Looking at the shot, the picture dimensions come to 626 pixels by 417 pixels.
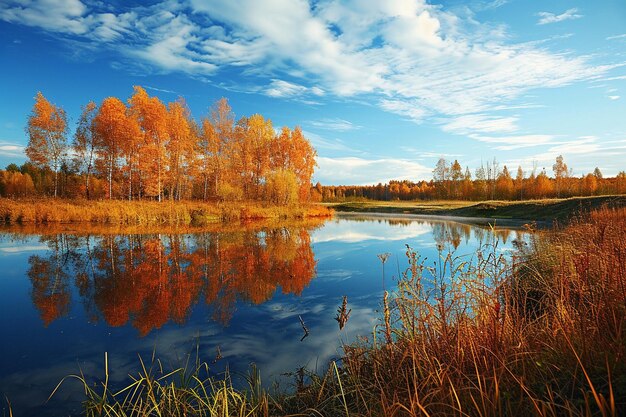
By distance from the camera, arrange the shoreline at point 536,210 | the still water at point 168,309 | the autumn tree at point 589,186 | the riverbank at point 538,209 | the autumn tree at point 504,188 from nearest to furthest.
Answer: the still water at point 168,309 < the shoreline at point 536,210 < the riverbank at point 538,209 < the autumn tree at point 589,186 < the autumn tree at point 504,188

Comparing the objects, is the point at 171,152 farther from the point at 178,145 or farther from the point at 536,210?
the point at 536,210

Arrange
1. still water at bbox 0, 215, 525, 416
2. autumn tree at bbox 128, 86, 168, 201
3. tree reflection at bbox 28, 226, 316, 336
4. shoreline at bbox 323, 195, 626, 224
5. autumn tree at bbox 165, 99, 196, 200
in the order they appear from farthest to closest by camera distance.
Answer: autumn tree at bbox 165, 99, 196, 200 → autumn tree at bbox 128, 86, 168, 201 → shoreline at bbox 323, 195, 626, 224 → tree reflection at bbox 28, 226, 316, 336 → still water at bbox 0, 215, 525, 416

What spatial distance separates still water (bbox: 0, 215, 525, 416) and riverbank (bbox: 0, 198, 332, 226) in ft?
40.6

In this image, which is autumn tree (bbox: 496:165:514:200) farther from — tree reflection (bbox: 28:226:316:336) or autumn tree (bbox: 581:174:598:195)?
tree reflection (bbox: 28:226:316:336)

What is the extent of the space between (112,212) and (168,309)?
74.5ft

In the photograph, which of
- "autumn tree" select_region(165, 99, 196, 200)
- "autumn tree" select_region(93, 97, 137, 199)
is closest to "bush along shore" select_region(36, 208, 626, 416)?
"autumn tree" select_region(93, 97, 137, 199)

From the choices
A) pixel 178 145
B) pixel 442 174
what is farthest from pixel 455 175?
pixel 178 145

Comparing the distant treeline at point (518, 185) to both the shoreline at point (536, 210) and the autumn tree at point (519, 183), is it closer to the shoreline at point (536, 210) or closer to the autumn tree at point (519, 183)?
the autumn tree at point (519, 183)

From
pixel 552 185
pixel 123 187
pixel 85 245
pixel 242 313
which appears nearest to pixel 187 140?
pixel 123 187

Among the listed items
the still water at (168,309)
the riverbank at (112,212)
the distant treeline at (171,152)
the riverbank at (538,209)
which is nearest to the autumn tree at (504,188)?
the riverbank at (538,209)

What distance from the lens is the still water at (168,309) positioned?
194 inches

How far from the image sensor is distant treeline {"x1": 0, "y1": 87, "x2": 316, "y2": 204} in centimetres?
3136

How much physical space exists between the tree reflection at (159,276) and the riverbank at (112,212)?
992cm

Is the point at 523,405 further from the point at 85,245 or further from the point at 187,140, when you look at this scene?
the point at 187,140
